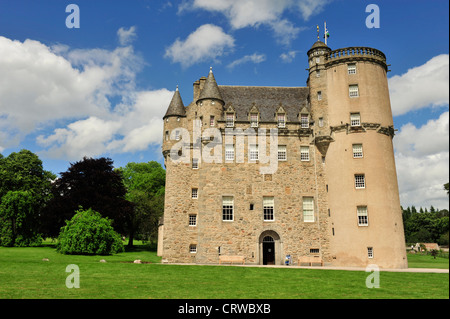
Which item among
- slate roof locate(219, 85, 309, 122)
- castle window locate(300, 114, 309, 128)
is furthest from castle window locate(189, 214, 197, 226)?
castle window locate(300, 114, 309, 128)

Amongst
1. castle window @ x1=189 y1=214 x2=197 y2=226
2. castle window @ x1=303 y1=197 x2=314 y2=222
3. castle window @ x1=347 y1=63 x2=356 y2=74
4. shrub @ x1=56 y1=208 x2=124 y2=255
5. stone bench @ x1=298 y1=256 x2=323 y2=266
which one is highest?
castle window @ x1=347 y1=63 x2=356 y2=74

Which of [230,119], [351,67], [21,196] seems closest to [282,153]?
[230,119]

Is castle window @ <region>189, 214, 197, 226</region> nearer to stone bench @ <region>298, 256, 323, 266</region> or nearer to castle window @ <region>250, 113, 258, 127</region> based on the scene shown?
stone bench @ <region>298, 256, 323, 266</region>

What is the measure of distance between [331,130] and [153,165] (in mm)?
45716

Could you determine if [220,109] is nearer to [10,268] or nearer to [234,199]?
[234,199]

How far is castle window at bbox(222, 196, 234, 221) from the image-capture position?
32844 mm

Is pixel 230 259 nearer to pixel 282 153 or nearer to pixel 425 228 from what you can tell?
pixel 282 153

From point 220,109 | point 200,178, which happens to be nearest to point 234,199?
point 200,178

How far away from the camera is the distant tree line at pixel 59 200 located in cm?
4097

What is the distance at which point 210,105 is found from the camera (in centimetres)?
3497

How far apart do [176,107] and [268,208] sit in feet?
52.3

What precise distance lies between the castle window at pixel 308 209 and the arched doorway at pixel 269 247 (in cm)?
354

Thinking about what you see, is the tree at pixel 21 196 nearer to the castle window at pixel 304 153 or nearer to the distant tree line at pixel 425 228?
the castle window at pixel 304 153

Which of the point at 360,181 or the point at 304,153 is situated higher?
the point at 304,153
